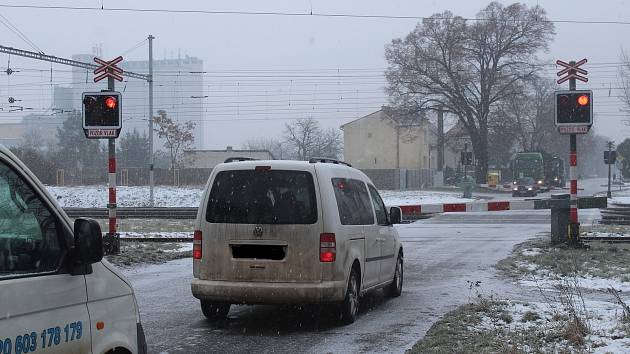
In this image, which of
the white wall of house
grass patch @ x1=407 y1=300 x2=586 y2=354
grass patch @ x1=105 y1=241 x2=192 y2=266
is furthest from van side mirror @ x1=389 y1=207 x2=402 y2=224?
the white wall of house

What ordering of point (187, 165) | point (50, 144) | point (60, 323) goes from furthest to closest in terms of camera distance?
point (50, 144) < point (187, 165) < point (60, 323)

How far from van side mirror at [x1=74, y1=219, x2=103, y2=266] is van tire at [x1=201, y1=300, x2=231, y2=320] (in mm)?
5110

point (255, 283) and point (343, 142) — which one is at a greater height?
point (343, 142)

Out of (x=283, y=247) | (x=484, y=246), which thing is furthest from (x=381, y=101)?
(x=283, y=247)

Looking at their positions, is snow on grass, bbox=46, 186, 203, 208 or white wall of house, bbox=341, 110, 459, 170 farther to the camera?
white wall of house, bbox=341, 110, 459, 170

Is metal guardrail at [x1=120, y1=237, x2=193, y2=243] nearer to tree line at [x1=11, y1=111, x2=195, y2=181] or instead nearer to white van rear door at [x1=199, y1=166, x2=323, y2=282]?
white van rear door at [x1=199, y1=166, x2=323, y2=282]

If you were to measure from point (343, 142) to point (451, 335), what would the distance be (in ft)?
222

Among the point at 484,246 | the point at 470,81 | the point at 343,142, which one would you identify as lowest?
the point at 484,246

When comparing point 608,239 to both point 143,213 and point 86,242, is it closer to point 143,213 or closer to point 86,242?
point 86,242

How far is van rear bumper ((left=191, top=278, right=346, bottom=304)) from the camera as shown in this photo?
330 inches

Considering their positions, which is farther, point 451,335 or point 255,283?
point 255,283

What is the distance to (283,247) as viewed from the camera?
8492 mm

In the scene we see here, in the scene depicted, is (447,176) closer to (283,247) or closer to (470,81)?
(470,81)

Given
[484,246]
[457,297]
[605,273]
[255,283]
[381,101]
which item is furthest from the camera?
[381,101]
